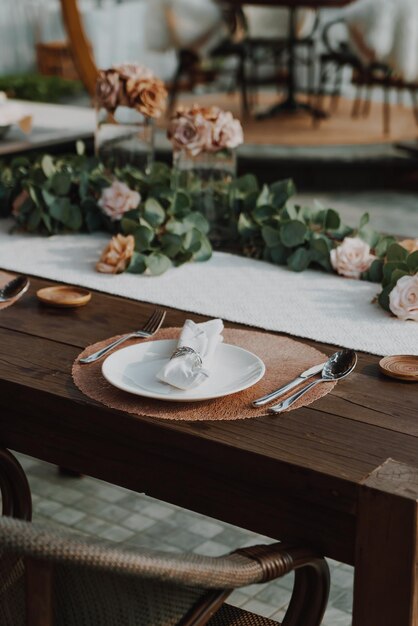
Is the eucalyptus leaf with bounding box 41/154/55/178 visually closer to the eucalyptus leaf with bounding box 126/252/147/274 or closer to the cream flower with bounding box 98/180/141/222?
the cream flower with bounding box 98/180/141/222

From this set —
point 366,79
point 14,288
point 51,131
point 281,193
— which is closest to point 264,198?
point 281,193

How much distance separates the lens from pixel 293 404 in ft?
4.50

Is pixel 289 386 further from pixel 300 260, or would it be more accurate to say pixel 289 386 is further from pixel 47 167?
pixel 47 167

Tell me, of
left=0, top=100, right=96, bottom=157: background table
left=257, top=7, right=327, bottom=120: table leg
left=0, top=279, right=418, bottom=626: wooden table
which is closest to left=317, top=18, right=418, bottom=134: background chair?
left=257, top=7, right=327, bottom=120: table leg

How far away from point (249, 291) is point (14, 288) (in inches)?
17.5

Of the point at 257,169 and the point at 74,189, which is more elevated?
the point at 74,189

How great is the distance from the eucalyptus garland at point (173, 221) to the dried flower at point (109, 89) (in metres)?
0.15

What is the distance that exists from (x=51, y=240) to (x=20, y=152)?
97 centimetres

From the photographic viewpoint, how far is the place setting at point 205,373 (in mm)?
1352

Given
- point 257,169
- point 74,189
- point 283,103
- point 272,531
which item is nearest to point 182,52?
point 283,103

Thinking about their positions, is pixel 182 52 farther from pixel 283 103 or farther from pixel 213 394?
pixel 213 394

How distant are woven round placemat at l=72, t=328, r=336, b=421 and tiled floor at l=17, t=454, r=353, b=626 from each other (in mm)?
745

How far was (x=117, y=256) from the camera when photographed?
6.56ft

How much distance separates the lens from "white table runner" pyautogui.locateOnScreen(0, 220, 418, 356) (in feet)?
5.48
